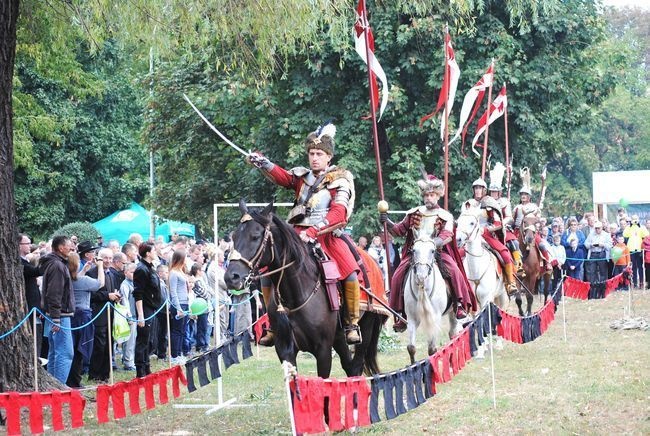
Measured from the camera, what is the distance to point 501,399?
11.4 metres

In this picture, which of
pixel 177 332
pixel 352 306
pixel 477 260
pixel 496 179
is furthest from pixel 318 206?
pixel 496 179

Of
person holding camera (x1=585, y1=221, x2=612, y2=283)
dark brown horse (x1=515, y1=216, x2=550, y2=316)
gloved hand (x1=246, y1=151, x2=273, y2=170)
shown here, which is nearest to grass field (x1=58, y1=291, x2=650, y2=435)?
gloved hand (x1=246, y1=151, x2=273, y2=170)

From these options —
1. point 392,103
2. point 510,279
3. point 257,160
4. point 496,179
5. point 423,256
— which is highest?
point 392,103

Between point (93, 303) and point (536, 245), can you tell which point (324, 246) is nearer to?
point (93, 303)

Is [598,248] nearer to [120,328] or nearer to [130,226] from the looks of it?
[130,226]

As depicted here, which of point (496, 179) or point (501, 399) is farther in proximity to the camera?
point (496, 179)

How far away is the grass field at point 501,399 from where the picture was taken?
10.1 meters

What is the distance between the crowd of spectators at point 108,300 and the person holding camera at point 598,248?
13330mm

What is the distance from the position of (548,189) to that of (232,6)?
4502 centimetres

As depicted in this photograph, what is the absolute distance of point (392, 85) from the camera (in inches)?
961

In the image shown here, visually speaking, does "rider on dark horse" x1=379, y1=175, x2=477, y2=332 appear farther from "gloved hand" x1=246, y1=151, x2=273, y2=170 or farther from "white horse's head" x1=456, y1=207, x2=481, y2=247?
"gloved hand" x1=246, y1=151, x2=273, y2=170

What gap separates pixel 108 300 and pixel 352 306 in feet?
17.0

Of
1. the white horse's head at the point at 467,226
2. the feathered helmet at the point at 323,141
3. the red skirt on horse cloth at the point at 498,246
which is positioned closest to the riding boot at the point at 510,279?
the red skirt on horse cloth at the point at 498,246

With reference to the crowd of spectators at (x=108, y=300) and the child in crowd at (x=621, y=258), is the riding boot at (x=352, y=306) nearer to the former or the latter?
the crowd of spectators at (x=108, y=300)
